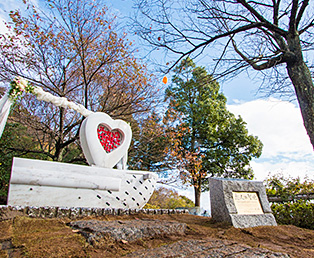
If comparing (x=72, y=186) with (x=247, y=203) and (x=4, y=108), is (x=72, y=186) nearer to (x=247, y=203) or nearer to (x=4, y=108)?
(x=4, y=108)

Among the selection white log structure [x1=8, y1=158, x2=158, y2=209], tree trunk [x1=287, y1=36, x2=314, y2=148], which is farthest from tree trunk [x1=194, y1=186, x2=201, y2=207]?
tree trunk [x1=287, y1=36, x2=314, y2=148]

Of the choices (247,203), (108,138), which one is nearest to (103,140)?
(108,138)

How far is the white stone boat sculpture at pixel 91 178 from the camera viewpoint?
11.8 feet

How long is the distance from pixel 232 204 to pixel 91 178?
294cm

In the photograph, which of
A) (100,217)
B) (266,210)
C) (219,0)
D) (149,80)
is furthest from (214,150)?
(100,217)

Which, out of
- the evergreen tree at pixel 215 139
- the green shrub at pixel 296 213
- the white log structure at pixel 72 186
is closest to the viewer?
the white log structure at pixel 72 186

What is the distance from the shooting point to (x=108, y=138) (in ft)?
17.5

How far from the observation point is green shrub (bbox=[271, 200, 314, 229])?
18.3 ft

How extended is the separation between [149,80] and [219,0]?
4.46 meters

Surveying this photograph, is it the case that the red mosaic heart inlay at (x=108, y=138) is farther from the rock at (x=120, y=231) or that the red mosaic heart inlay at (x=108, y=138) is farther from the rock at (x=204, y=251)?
the rock at (x=204, y=251)

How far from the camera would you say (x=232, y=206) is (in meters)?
4.12

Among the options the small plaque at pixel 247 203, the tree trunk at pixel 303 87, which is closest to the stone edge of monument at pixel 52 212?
the small plaque at pixel 247 203

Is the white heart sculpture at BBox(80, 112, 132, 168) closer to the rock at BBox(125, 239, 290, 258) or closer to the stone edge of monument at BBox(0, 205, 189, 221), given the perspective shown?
the stone edge of monument at BBox(0, 205, 189, 221)

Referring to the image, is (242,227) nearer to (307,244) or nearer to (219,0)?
(307,244)
